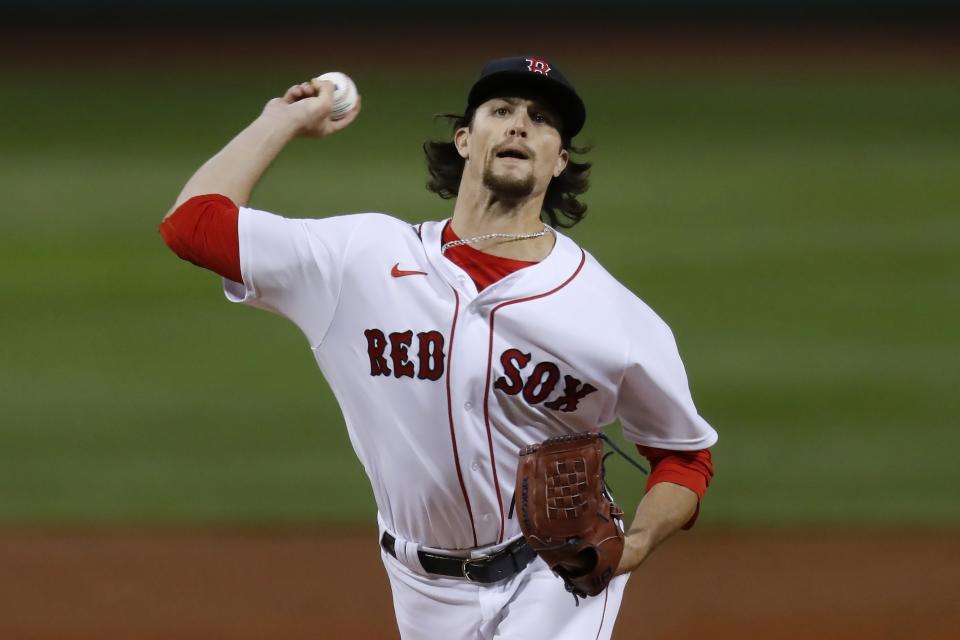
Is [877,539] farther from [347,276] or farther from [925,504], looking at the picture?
[347,276]

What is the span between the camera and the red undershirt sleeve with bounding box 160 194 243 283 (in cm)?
292

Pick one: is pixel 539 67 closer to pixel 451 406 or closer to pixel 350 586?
pixel 451 406

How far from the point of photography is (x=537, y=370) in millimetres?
3010

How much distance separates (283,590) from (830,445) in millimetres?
3413

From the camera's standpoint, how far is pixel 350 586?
5.65m

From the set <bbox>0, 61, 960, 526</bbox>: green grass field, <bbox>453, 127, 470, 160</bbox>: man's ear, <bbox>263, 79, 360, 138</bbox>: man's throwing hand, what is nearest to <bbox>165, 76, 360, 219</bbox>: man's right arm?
<bbox>263, 79, 360, 138</bbox>: man's throwing hand

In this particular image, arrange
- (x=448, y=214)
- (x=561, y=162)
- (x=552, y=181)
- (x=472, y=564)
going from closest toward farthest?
1. (x=472, y=564)
2. (x=561, y=162)
3. (x=552, y=181)
4. (x=448, y=214)

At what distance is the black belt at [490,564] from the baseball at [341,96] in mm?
1131

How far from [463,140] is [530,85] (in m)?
0.27

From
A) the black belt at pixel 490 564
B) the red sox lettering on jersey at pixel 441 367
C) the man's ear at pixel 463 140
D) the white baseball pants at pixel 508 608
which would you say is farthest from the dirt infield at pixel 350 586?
the man's ear at pixel 463 140

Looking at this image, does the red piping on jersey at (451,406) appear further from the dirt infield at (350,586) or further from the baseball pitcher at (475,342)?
the dirt infield at (350,586)

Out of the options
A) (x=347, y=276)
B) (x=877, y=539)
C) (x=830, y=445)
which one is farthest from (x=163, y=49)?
(x=347, y=276)

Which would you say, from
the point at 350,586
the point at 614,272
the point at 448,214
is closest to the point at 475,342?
the point at 350,586

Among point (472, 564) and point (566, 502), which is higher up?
point (566, 502)
